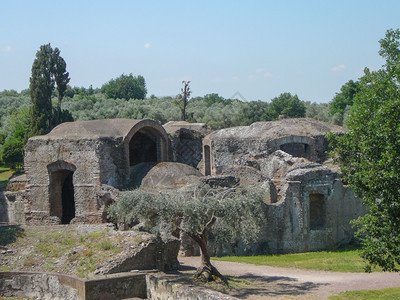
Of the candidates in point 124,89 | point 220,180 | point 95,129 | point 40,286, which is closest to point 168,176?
point 220,180

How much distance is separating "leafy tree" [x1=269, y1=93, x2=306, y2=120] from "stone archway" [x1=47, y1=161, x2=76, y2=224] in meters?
36.7

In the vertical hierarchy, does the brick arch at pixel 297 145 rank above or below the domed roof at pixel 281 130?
below

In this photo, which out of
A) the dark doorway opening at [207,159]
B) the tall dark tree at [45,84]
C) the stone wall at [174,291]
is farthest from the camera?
the tall dark tree at [45,84]

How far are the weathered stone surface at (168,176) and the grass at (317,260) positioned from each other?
14.5ft

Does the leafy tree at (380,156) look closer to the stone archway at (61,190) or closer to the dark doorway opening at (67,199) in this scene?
the stone archway at (61,190)

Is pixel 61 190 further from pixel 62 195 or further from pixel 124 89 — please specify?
pixel 124 89

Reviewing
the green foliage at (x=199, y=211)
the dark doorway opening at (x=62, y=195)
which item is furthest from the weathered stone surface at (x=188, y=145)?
the green foliage at (x=199, y=211)

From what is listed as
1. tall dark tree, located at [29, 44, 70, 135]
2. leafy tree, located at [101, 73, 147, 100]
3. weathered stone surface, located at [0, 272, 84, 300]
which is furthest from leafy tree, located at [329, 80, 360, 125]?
weathered stone surface, located at [0, 272, 84, 300]

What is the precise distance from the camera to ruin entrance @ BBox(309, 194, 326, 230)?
77.8 feet

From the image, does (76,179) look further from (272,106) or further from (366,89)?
(272,106)

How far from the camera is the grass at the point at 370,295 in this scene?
1572cm

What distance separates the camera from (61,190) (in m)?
27.8

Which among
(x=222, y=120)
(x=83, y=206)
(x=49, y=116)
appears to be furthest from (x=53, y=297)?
(x=222, y=120)

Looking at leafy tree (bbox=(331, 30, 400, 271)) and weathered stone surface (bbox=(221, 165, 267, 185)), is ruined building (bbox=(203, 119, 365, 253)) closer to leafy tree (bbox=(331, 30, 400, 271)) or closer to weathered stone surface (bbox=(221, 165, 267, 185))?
weathered stone surface (bbox=(221, 165, 267, 185))
